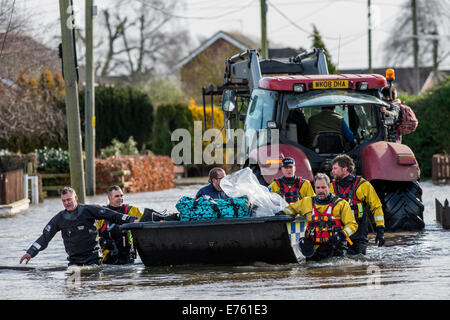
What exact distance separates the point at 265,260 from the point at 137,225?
64.2 inches

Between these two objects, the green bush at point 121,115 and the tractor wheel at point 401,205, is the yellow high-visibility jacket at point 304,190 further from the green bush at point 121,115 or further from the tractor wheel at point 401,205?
the green bush at point 121,115

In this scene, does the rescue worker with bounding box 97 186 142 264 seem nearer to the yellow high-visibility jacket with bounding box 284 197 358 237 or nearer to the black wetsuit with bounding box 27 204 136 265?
the black wetsuit with bounding box 27 204 136 265

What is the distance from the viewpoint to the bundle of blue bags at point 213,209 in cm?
1174

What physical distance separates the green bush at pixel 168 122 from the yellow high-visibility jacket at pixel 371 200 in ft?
101

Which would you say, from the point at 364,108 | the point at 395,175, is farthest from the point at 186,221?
the point at 364,108

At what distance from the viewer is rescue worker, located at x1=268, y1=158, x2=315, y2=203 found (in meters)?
13.0

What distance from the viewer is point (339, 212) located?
38.5 ft

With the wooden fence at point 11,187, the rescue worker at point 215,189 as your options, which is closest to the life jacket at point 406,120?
the rescue worker at point 215,189

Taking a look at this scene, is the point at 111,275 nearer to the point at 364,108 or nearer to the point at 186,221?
the point at 186,221

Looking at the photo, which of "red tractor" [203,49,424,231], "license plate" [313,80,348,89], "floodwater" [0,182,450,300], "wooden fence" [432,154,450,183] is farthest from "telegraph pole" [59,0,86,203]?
"wooden fence" [432,154,450,183]

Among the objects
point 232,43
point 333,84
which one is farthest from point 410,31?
point 333,84

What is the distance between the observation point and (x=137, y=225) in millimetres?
11562

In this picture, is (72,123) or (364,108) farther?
(72,123)

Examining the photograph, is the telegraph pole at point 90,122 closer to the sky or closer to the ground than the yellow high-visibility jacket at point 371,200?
closer to the sky
